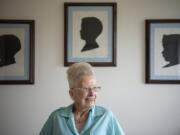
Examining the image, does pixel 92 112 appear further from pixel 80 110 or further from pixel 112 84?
pixel 112 84

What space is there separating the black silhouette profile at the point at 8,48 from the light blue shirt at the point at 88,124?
49.7 inches

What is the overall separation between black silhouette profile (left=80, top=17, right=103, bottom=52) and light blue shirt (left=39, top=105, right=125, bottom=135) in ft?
3.75

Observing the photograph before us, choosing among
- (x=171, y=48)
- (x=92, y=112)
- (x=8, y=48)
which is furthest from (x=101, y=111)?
(x=8, y=48)

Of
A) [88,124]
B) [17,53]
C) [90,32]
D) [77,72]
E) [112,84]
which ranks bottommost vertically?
[88,124]

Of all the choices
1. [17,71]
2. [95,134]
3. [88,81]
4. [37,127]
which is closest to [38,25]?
[17,71]

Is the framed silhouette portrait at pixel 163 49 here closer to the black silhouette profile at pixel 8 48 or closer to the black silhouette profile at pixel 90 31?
the black silhouette profile at pixel 90 31

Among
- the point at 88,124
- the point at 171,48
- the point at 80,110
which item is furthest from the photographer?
the point at 171,48

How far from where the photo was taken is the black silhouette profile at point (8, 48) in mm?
2803

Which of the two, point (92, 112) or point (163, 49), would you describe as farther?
point (163, 49)

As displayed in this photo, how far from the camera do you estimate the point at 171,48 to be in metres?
2.77

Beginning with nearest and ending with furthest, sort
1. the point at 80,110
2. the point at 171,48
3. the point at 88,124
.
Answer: the point at 88,124 → the point at 80,110 → the point at 171,48

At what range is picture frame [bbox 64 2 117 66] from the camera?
2.78 meters

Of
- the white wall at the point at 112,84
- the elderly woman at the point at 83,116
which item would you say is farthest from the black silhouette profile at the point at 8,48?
the elderly woman at the point at 83,116

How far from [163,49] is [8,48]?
4.96 feet
